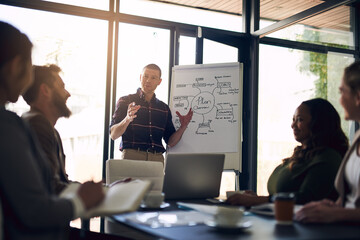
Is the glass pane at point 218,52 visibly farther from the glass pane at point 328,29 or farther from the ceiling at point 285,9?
the glass pane at point 328,29

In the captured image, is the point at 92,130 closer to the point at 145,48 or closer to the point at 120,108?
the point at 120,108

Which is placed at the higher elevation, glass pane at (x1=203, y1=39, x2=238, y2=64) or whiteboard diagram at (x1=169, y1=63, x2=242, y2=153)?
glass pane at (x1=203, y1=39, x2=238, y2=64)

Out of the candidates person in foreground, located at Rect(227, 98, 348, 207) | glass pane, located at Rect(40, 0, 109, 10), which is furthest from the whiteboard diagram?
person in foreground, located at Rect(227, 98, 348, 207)

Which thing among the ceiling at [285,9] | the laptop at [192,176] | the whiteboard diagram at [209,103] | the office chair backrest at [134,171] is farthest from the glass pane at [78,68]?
the laptop at [192,176]

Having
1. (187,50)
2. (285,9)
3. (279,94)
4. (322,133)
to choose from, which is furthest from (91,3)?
(322,133)

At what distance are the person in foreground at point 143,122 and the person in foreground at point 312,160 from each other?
1.84 metres

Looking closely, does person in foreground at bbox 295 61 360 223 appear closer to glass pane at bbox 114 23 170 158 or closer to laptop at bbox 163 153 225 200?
laptop at bbox 163 153 225 200

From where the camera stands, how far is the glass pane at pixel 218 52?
5.00 meters

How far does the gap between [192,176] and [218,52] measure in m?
3.15

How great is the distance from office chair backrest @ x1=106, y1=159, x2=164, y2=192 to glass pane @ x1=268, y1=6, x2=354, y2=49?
9.09 feet

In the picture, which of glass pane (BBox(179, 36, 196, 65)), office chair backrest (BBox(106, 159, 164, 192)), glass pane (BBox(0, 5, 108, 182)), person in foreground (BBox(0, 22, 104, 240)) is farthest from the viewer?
glass pane (BBox(179, 36, 196, 65))

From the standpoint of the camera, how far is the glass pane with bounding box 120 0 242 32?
4.77 m

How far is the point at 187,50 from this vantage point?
16.5 ft

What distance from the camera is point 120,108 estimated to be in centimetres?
411
